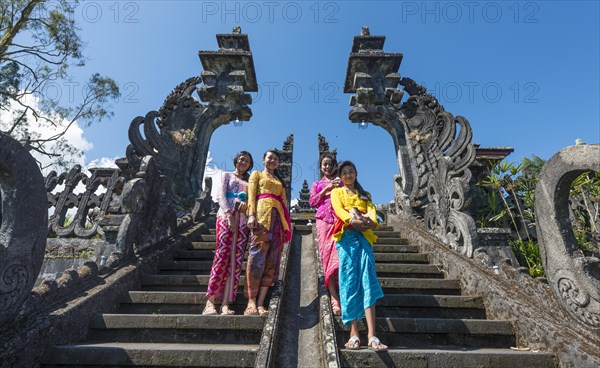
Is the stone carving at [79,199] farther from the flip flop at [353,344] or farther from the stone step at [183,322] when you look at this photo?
the flip flop at [353,344]

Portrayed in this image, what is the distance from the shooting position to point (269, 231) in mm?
3486

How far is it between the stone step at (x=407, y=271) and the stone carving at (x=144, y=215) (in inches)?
133

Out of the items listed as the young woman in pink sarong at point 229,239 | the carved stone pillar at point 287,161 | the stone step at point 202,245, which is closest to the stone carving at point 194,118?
the carved stone pillar at point 287,161

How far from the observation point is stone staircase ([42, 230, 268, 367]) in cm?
256

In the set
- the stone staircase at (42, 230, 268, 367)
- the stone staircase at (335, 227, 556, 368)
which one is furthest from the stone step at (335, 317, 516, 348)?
the stone staircase at (42, 230, 268, 367)

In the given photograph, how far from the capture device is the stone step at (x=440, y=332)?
2951 mm

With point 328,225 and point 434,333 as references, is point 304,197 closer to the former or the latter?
point 328,225

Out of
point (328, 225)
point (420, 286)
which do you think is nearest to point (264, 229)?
point (328, 225)

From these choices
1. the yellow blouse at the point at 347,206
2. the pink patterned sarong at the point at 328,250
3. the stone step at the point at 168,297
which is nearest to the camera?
the yellow blouse at the point at 347,206

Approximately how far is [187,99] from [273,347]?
945 cm

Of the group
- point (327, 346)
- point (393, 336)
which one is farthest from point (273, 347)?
point (393, 336)

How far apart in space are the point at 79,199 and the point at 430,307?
897 cm

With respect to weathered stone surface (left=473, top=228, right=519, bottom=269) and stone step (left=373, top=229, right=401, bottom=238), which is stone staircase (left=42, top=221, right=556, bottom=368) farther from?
stone step (left=373, top=229, right=401, bottom=238)

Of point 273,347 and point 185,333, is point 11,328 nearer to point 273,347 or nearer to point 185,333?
point 185,333
